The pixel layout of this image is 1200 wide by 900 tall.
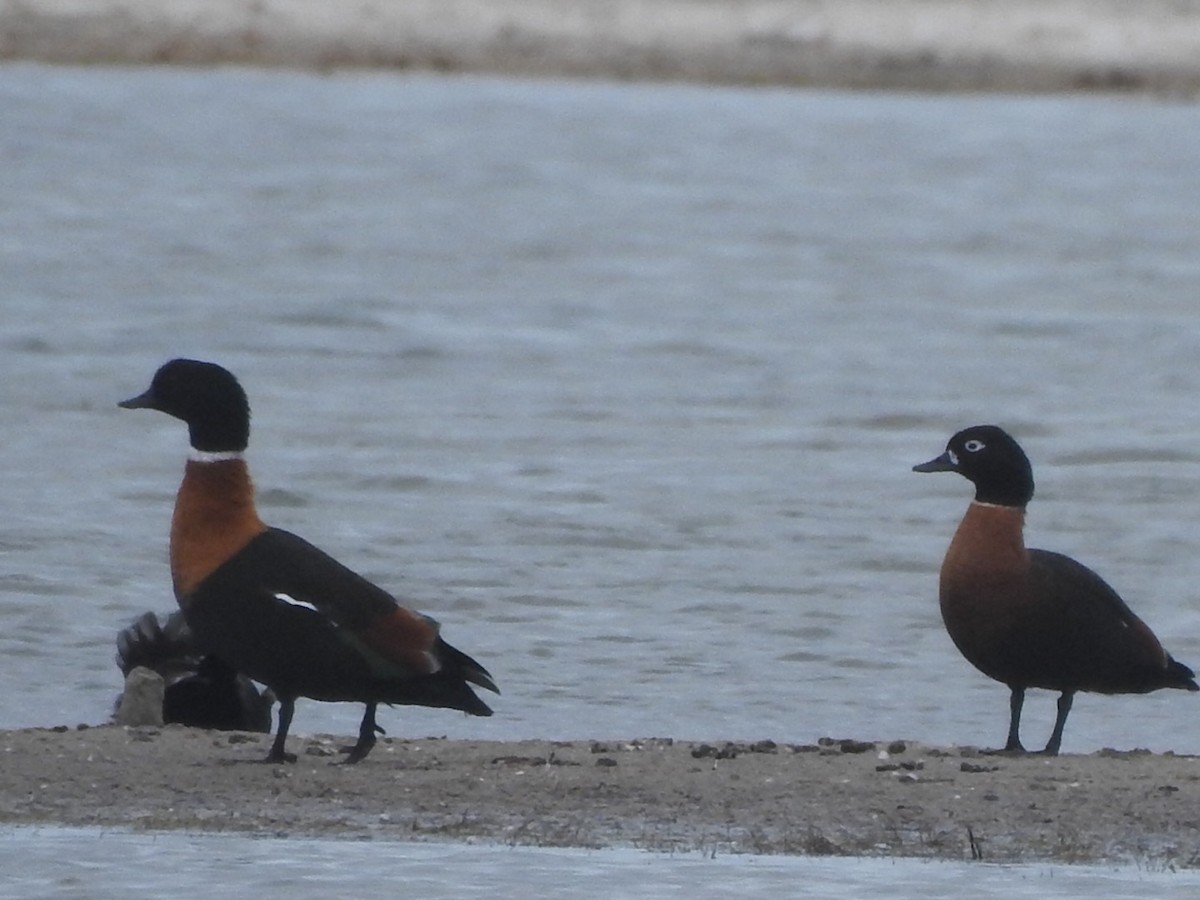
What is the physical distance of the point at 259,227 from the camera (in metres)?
27.7

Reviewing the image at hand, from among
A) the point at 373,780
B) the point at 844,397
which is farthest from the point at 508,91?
the point at 373,780

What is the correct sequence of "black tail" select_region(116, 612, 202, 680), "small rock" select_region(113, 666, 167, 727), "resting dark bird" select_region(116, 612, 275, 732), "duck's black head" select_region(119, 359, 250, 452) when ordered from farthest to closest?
1. "black tail" select_region(116, 612, 202, 680)
2. "resting dark bird" select_region(116, 612, 275, 732)
3. "small rock" select_region(113, 666, 167, 727)
4. "duck's black head" select_region(119, 359, 250, 452)

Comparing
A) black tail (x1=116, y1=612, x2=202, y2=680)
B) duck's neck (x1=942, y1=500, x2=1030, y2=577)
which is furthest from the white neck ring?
duck's neck (x1=942, y1=500, x2=1030, y2=577)

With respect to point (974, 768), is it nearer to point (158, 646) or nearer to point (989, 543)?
point (989, 543)

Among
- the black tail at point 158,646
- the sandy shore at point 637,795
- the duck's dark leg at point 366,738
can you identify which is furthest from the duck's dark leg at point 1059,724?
the black tail at point 158,646

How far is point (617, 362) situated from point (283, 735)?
1250 cm

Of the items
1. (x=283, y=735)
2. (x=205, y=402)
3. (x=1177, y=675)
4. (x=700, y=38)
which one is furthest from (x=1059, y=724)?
(x=700, y=38)

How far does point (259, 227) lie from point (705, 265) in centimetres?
441

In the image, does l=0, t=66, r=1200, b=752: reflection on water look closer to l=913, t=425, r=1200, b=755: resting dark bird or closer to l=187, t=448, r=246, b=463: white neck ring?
l=913, t=425, r=1200, b=755: resting dark bird

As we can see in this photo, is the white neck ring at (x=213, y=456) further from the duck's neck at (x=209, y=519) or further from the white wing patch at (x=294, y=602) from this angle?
the white wing patch at (x=294, y=602)

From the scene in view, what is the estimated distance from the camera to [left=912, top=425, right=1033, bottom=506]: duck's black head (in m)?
8.88

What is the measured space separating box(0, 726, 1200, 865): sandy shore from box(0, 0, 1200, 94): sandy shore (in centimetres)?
2772

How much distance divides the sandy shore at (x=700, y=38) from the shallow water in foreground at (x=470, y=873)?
2909cm

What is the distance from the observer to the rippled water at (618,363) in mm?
11625
